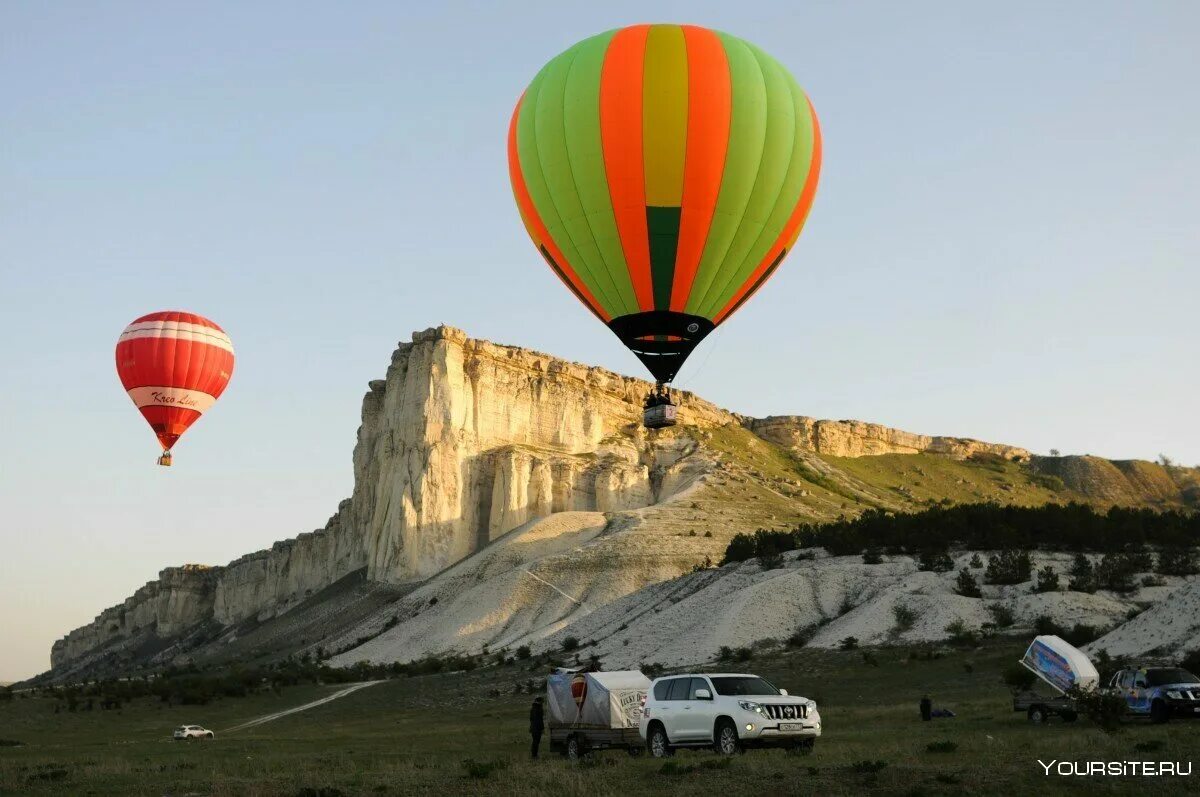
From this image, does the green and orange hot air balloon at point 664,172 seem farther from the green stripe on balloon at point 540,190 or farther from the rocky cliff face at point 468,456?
the rocky cliff face at point 468,456

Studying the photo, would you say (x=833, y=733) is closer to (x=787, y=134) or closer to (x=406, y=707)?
(x=787, y=134)

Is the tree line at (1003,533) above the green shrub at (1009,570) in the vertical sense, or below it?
above

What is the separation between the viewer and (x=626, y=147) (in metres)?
31.5

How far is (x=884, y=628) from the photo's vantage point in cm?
4888

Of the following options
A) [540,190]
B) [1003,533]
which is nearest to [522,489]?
[1003,533]

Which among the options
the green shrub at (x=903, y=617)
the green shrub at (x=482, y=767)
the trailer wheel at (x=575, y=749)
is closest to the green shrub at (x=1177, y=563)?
the green shrub at (x=903, y=617)

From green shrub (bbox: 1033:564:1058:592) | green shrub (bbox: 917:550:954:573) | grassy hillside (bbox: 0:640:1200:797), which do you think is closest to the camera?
grassy hillside (bbox: 0:640:1200:797)

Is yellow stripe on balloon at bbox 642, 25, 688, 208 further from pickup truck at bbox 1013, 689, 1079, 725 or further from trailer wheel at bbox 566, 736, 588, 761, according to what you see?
trailer wheel at bbox 566, 736, 588, 761

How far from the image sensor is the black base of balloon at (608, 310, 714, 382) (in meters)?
32.7

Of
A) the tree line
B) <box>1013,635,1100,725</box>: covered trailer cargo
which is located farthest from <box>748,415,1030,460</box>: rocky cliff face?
<box>1013,635,1100,725</box>: covered trailer cargo

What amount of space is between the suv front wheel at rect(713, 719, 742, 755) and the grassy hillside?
1.97ft

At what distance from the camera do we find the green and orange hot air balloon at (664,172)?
104 ft

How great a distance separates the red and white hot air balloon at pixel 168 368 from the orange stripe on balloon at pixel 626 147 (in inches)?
1151

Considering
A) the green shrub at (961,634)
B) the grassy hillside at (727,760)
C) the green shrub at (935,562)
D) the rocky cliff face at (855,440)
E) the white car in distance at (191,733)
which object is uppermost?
the rocky cliff face at (855,440)
